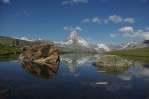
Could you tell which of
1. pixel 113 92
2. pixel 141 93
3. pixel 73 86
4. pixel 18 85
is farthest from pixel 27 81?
pixel 141 93

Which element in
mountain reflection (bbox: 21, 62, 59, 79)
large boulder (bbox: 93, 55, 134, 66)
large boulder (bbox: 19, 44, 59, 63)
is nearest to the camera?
mountain reflection (bbox: 21, 62, 59, 79)

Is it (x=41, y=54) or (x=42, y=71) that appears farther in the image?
(x=41, y=54)

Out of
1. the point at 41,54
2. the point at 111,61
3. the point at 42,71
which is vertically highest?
the point at 41,54

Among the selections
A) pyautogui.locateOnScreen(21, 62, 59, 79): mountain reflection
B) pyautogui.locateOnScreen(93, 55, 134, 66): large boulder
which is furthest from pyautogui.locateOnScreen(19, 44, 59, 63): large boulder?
pyautogui.locateOnScreen(21, 62, 59, 79): mountain reflection

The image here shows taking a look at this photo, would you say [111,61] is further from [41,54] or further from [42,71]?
[42,71]

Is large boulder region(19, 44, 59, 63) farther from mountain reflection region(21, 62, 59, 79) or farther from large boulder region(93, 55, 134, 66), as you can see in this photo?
mountain reflection region(21, 62, 59, 79)

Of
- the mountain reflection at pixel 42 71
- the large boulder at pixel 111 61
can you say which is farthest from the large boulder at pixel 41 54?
the mountain reflection at pixel 42 71

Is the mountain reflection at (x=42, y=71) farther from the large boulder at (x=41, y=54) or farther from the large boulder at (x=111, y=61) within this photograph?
the large boulder at (x=111, y=61)

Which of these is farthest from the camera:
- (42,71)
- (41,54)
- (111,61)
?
(41,54)

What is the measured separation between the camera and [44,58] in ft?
381

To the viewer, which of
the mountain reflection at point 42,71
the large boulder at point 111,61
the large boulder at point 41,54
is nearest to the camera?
the mountain reflection at point 42,71

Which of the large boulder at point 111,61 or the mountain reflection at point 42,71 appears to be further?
the large boulder at point 111,61

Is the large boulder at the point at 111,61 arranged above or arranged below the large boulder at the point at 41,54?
below

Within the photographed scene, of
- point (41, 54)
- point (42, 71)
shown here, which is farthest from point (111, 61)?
point (42, 71)
